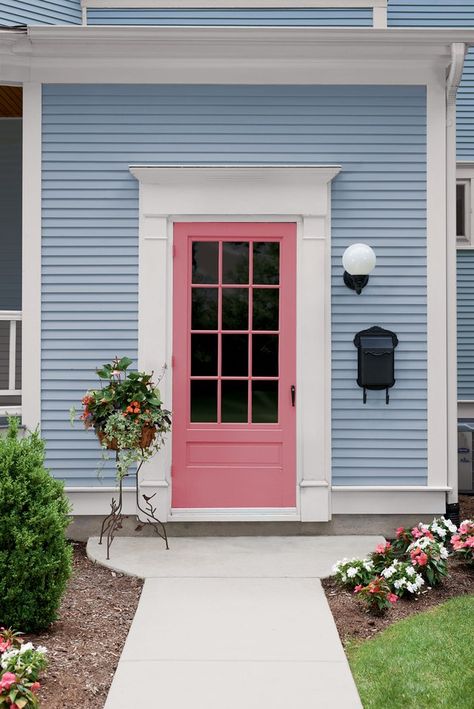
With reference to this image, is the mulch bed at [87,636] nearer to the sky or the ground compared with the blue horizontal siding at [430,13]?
nearer to the ground

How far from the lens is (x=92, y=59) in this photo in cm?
544

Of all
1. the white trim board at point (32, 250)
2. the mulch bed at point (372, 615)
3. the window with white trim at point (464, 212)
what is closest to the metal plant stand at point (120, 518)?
the white trim board at point (32, 250)

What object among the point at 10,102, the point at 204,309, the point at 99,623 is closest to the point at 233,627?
the point at 99,623

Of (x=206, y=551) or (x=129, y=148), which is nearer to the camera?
(x=206, y=551)

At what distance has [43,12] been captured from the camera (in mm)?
7703

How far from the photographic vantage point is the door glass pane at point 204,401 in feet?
18.2

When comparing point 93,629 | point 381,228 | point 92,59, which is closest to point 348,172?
point 381,228

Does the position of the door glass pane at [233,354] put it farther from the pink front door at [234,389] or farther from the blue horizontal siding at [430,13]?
the blue horizontal siding at [430,13]

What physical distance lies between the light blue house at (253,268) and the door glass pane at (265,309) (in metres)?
0.02

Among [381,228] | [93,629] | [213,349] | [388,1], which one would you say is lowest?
[93,629]

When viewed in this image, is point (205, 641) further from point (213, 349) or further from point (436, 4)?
point (436, 4)

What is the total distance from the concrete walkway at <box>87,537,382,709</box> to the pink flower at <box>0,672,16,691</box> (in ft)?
1.39

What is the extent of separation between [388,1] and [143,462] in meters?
5.89

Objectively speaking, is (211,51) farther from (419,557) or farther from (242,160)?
(419,557)
